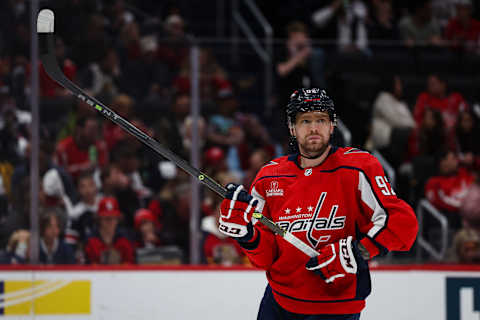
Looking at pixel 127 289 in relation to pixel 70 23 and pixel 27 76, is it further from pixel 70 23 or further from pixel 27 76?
pixel 70 23

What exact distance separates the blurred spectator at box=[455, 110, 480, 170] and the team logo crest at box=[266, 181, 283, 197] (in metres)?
2.87

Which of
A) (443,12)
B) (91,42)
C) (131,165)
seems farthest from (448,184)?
(443,12)

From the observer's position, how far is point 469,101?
5.59 m

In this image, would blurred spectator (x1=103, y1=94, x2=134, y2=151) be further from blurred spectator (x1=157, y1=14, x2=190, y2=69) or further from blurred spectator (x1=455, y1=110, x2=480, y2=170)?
blurred spectator (x1=455, y1=110, x2=480, y2=170)

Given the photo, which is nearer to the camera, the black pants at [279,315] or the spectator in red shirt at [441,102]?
the black pants at [279,315]

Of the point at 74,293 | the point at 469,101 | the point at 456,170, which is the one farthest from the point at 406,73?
the point at 74,293

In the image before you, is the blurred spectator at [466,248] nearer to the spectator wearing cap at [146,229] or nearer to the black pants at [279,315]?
the spectator wearing cap at [146,229]

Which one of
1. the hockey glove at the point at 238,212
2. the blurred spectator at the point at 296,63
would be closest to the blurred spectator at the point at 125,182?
the blurred spectator at the point at 296,63

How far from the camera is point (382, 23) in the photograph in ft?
24.1

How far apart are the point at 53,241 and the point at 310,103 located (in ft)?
6.78

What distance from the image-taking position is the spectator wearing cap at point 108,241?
14.3 feet

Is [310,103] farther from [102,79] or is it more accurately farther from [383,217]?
[102,79]

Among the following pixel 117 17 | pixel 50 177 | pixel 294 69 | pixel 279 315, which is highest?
pixel 117 17

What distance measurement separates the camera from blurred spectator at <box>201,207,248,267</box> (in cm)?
451
